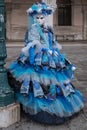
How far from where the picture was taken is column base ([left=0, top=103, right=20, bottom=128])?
552cm

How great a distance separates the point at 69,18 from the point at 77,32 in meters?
1.07

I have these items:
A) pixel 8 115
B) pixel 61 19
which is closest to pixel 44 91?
pixel 8 115

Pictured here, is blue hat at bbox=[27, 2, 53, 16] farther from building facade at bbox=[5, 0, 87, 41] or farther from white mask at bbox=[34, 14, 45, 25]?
building facade at bbox=[5, 0, 87, 41]

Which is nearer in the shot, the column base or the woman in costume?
the column base

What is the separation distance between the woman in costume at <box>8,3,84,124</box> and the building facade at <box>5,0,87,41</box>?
618 inches

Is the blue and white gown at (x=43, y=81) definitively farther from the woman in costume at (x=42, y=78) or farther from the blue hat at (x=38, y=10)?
the blue hat at (x=38, y=10)

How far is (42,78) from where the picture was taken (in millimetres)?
5684

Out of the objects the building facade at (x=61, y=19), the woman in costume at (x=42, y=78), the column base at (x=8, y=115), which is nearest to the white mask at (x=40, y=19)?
the woman in costume at (x=42, y=78)

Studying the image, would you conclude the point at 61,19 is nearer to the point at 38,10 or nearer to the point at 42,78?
the point at 38,10

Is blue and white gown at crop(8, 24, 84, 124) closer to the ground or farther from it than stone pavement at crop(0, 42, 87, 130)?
farther from it

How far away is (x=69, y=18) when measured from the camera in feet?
74.2

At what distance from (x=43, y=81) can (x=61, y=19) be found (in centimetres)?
1696

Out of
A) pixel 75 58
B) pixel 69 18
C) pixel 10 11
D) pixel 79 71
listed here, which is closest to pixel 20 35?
pixel 10 11

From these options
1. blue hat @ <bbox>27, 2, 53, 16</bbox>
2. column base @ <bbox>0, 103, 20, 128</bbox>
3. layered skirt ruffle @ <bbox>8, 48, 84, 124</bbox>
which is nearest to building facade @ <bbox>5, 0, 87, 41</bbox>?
blue hat @ <bbox>27, 2, 53, 16</bbox>
